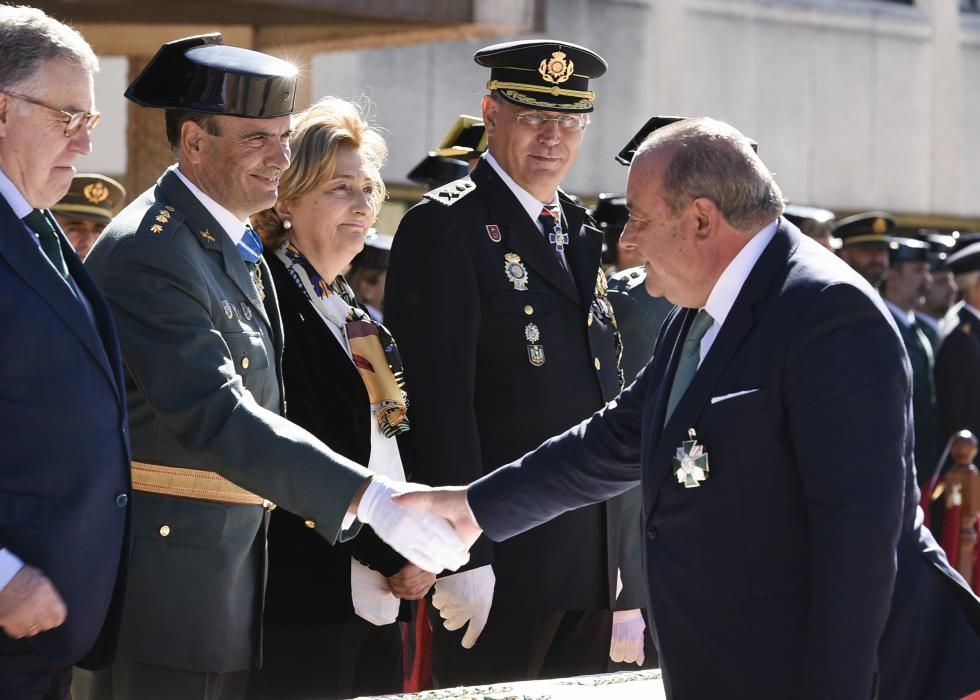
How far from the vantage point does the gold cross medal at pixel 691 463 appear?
2.84 metres

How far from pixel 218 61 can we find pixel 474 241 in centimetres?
97

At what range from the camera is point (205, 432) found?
3248mm

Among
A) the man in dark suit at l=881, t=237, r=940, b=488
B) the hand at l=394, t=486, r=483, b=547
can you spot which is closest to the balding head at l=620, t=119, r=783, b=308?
the hand at l=394, t=486, r=483, b=547

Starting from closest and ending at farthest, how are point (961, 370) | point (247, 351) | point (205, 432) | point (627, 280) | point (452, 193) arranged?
point (205, 432) < point (247, 351) < point (452, 193) < point (627, 280) < point (961, 370)

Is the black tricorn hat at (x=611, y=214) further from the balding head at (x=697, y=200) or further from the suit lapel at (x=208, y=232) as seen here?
the balding head at (x=697, y=200)

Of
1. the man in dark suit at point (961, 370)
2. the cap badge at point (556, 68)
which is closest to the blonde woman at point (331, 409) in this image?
the cap badge at point (556, 68)

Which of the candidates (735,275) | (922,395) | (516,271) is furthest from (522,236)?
(922,395)

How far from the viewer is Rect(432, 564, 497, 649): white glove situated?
13.2 feet

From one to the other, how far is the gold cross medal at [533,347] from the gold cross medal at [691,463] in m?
1.32

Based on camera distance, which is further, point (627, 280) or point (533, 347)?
point (627, 280)

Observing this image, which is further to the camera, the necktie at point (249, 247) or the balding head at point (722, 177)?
the necktie at point (249, 247)

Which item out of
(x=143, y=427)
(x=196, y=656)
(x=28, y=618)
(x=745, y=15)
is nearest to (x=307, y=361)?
(x=143, y=427)

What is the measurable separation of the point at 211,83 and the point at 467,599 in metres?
1.51

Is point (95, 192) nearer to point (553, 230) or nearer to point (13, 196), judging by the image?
point (553, 230)
